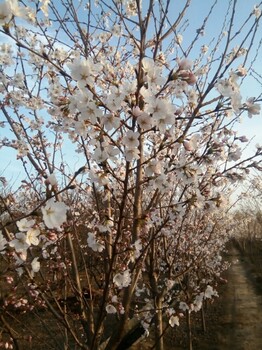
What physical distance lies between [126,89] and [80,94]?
9.2 inches

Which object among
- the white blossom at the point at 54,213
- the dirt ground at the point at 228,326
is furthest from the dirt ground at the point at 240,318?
the white blossom at the point at 54,213

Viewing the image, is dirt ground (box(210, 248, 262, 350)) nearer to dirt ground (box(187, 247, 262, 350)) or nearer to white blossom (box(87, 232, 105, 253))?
dirt ground (box(187, 247, 262, 350))

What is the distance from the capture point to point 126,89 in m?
1.69

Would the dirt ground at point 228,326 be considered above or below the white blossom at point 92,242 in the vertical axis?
below

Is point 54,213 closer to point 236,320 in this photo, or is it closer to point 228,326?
point 228,326

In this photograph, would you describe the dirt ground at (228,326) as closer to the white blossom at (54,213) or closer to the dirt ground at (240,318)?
the dirt ground at (240,318)

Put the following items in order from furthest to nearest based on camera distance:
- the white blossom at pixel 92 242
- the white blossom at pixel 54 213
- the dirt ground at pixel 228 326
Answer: the dirt ground at pixel 228 326
the white blossom at pixel 92 242
the white blossom at pixel 54 213

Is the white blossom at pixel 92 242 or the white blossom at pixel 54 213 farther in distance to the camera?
the white blossom at pixel 92 242

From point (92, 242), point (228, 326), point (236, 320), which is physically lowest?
point (228, 326)

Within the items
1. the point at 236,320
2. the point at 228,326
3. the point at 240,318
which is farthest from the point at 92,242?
the point at 240,318

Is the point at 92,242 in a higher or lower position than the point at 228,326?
higher

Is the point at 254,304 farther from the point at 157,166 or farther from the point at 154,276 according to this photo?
the point at 157,166

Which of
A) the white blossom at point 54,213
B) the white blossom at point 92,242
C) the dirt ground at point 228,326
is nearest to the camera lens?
the white blossom at point 54,213

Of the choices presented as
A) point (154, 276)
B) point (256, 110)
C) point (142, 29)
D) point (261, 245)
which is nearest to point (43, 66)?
point (142, 29)
